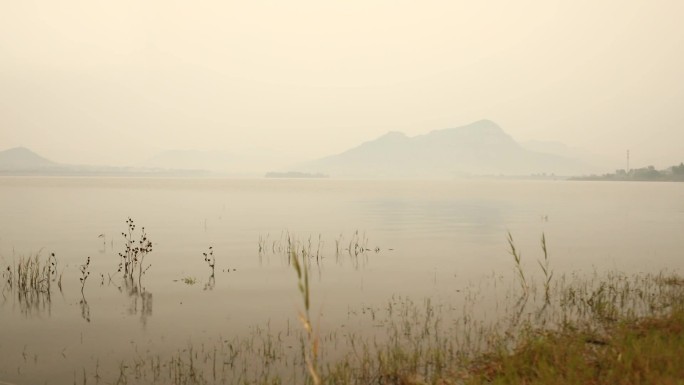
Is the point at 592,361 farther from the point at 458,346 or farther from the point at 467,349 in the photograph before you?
the point at 458,346

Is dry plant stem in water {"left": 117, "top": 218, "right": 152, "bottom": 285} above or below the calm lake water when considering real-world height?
above

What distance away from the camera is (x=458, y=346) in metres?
13.1

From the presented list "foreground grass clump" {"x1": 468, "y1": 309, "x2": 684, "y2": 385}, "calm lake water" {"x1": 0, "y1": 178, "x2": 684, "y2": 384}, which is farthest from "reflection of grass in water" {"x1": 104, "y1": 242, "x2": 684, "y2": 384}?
"calm lake water" {"x1": 0, "y1": 178, "x2": 684, "y2": 384}

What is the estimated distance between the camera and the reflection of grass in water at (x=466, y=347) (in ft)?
32.4

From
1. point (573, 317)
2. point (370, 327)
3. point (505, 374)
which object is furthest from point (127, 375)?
point (573, 317)

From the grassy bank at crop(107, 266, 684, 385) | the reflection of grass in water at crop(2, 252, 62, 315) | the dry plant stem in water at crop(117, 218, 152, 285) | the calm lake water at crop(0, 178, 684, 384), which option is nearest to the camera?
the grassy bank at crop(107, 266, 684, 385)

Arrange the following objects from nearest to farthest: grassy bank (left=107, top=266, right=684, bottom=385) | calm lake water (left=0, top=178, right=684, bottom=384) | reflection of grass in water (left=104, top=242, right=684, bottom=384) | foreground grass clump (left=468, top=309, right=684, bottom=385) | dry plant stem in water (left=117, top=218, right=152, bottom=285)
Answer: foreground grass clump (left=468, top=309, right=684, bottom=385)
grassy bank (left=107, top=266, right=684, bottom=385)
reflection of grass in water (left=104, top=242, right=684, bottom=384)
calm lake water (left=0, top=178, right=684, bottom=384)
dry plant stem in water (left=117, top=218, right=152, bottom=285)

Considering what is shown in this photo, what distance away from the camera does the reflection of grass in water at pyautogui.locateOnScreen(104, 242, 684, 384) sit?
9867 mm

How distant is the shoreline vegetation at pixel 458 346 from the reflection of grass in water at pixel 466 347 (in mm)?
35

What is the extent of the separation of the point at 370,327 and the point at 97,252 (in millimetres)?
22060

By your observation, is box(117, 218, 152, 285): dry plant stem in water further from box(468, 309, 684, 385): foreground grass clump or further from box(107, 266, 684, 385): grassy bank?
box(468, 309, 684, 385): foreground grass clump

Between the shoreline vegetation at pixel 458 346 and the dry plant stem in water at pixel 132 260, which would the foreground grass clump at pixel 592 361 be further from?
the dry plant stem in water at pixel 132 260

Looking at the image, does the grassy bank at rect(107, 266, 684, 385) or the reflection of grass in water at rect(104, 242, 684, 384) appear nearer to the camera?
the grassy bank at rect(107, 266, 684, 385)

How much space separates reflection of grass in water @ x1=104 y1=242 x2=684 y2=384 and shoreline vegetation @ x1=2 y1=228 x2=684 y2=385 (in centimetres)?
4
